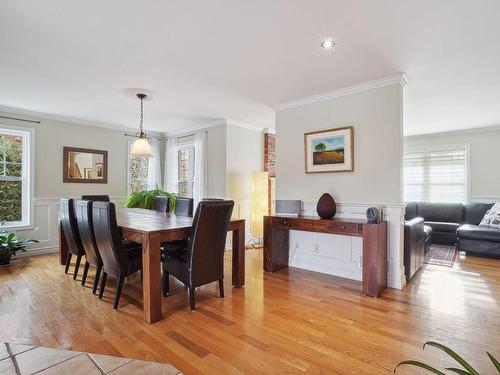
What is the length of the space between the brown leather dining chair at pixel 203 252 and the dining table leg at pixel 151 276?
0.29m

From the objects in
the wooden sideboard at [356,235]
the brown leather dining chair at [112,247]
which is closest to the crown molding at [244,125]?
the wooden sideboard at [356,235]

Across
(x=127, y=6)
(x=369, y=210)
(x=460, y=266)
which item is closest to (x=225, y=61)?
(x=127, y=6)

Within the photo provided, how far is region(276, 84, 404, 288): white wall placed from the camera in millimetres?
3184

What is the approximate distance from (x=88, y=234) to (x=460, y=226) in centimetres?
598

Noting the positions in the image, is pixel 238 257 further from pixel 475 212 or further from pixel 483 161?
pixel 483 161

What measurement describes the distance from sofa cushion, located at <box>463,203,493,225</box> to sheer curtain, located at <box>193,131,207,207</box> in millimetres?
5013

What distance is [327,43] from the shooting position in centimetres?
246

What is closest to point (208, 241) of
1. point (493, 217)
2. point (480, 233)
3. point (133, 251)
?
point (133, 251)

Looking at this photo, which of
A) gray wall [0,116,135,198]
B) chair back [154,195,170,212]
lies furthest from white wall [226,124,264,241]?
gray wall [0,116,135,198]

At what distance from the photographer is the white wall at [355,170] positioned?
3184 millimetres

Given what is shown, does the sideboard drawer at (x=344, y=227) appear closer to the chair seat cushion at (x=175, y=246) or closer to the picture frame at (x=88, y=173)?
the chair seat cushion at (x=175, y=246)

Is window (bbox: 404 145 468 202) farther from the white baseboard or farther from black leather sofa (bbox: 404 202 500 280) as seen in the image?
the white baseboard

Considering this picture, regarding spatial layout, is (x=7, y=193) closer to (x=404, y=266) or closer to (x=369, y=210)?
(x=369, y=210)

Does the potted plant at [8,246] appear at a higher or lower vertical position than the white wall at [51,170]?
lower
